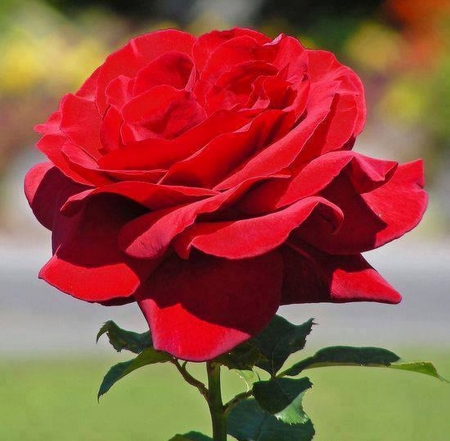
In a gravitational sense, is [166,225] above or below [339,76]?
below

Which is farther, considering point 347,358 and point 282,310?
point 282,310

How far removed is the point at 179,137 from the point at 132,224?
6 cm

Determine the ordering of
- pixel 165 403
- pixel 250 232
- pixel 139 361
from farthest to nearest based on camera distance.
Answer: pixel 165 403 → pixel 139 361 → pixel 250 232

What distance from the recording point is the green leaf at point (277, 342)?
27.5 inches

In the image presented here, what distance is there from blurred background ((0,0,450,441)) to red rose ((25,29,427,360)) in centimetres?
254

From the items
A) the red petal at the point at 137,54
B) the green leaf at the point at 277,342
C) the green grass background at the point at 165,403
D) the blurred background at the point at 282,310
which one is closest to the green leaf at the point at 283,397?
the green leaf at the point at 277,342

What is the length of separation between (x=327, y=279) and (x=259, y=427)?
20 centimetres

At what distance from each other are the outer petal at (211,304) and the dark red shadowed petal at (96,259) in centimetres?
2

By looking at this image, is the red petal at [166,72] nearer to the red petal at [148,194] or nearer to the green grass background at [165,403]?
the red petal at [148,194]

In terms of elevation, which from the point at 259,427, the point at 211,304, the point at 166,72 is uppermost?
the point at 166,72

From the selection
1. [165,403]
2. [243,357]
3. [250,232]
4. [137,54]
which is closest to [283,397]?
[243,357]

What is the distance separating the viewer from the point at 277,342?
718 millimetres

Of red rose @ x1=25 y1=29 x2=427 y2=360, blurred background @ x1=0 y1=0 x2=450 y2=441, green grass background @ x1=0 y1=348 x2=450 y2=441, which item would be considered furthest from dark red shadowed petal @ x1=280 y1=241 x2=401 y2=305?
blurred background @ x1=0 y1=0 x2=450 y2=441

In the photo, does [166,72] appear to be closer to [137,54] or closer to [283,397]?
[137,54]
